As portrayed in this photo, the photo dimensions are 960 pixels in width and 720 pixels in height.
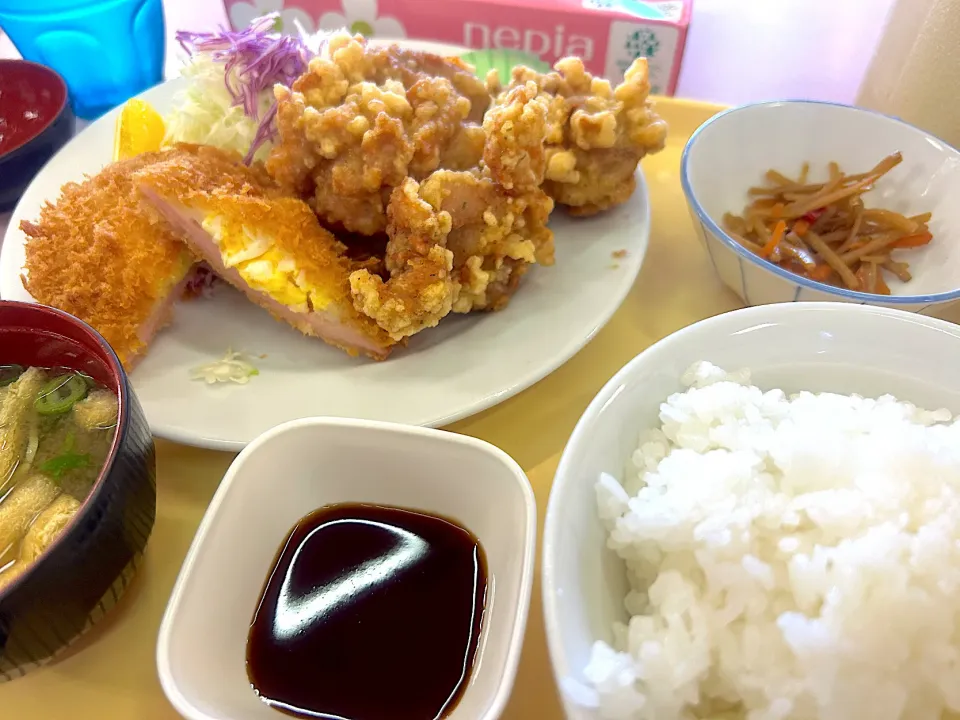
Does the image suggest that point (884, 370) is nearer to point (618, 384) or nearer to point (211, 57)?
point (618, 384)

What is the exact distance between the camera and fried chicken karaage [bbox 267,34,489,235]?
1479mm

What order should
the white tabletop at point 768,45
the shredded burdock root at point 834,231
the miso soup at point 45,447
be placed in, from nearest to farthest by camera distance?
the miso soup at point 45,447
the shredded burdock root at point 834,231
the white tabletop at point 768,45

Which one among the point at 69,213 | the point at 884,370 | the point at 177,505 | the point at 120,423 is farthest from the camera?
the point at 69,213

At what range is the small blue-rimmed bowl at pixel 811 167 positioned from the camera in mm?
1563

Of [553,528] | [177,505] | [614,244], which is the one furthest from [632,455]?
[177,505]

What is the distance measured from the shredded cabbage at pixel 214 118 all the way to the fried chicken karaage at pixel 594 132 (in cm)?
75

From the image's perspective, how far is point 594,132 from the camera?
1.63 metres

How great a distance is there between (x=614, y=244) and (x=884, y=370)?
2.36 ft

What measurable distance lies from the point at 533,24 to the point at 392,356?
134 cm

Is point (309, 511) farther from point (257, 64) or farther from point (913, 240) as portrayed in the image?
point (913, 240)

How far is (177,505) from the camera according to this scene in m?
1.35

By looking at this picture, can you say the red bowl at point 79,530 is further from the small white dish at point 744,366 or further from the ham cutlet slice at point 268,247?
the small white dish at point 744,366

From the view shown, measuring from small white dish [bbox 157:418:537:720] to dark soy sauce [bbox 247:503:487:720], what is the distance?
0.02m

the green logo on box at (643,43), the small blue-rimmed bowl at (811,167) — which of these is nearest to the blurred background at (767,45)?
the green logo on box at (643,43)
